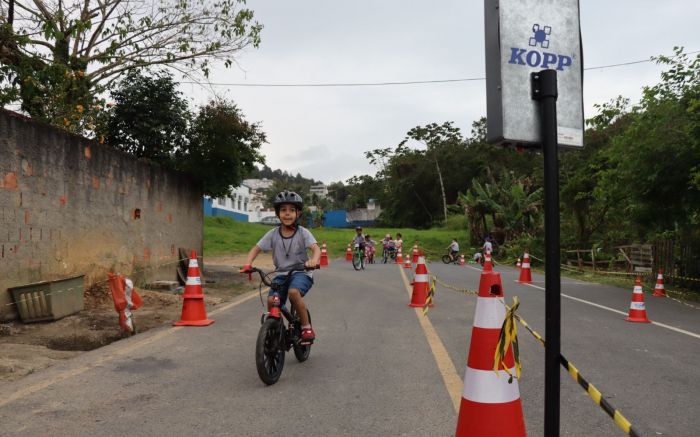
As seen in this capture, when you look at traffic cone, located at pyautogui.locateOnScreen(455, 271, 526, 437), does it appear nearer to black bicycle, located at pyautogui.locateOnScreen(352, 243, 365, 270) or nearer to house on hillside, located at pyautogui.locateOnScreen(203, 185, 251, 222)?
black bicycle, located at pyautogui.locateOnScreen(352, 243, 365, 270)

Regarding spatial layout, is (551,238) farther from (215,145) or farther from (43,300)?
(215,145)

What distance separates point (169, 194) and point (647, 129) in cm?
1227

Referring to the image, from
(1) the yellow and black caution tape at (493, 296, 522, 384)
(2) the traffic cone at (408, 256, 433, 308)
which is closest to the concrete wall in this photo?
(2) the traffic cone at (408, 256, 433, 308)

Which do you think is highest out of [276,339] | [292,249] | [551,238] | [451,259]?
[551,238]

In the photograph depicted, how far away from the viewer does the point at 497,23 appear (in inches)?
96.2

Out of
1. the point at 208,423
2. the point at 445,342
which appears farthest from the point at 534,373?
the point at 208,423

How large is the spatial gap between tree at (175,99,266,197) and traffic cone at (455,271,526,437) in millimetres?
13409

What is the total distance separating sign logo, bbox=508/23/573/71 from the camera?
2461mm

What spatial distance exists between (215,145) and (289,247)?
10840 millimetres

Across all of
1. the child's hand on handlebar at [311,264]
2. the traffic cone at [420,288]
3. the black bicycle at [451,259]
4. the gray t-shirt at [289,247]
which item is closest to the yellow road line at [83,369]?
the gray t-shirt at [289,247]

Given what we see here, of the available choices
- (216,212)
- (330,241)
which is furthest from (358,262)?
(216,212)

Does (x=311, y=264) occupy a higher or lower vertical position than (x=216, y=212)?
lower

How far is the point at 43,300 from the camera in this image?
26.2ft

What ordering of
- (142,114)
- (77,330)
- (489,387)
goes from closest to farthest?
1. (489,387)
2. (77,330)
3. (142,114)
